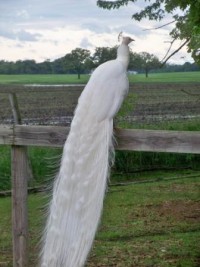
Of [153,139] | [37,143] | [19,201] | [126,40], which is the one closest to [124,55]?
[126,40]

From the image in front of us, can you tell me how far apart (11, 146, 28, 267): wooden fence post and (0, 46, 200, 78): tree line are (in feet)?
6.44

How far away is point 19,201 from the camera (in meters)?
5.35

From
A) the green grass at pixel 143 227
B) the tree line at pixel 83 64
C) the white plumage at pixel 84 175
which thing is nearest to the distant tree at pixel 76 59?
the tree line at pixel 83 64

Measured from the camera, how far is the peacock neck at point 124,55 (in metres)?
5.70

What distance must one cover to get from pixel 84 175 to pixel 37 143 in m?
0.49

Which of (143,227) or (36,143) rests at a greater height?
(36,143)

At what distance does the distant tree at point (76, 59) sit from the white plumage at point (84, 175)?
5.31 m

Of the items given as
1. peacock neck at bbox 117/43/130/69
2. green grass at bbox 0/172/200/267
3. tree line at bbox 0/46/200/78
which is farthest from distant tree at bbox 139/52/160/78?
peacock neck at bbox 117/43/130/69

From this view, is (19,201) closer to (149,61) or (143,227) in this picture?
(143,227)

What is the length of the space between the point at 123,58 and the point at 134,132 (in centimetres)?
93

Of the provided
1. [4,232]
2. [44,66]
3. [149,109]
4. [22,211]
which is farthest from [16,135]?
[44,66]

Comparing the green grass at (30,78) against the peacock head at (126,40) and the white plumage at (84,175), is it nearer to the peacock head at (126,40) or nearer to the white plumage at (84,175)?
the peacock head at (126,40)

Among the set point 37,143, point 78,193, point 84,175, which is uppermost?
point 37,143

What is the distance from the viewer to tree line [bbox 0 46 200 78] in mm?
8492
